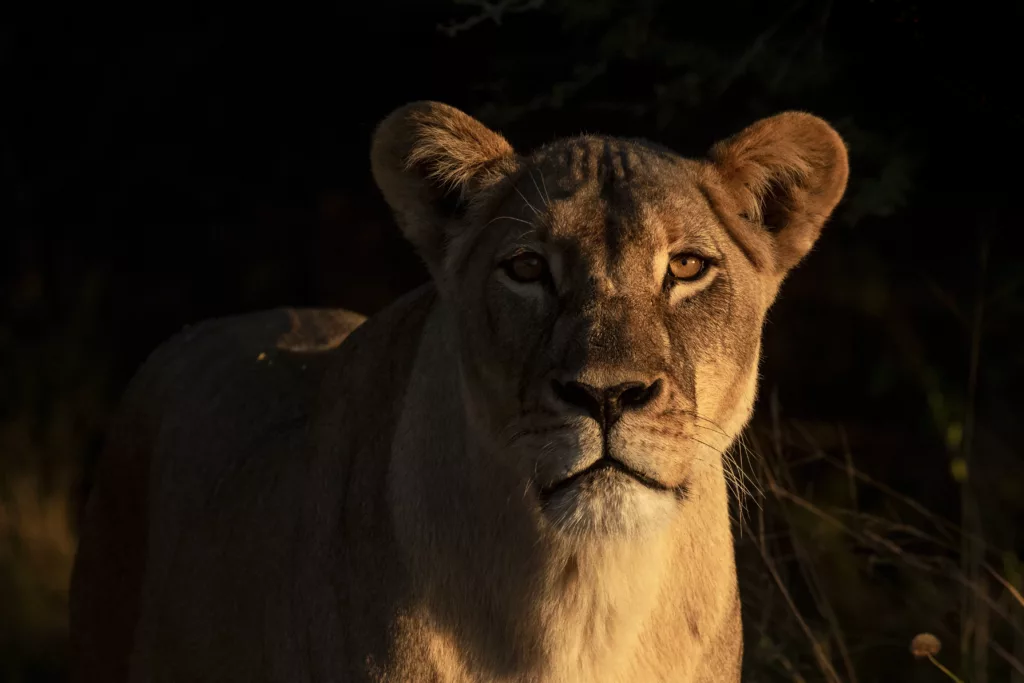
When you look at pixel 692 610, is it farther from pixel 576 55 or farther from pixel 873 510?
pixel 873 510

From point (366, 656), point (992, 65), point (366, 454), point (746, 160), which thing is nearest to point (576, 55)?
point (992, 65)

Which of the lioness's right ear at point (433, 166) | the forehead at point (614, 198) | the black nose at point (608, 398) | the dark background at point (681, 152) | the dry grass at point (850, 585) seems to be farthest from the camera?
the dry grass at point (850, 585)

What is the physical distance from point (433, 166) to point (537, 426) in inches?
29.7

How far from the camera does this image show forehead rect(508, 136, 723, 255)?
2.72 metres

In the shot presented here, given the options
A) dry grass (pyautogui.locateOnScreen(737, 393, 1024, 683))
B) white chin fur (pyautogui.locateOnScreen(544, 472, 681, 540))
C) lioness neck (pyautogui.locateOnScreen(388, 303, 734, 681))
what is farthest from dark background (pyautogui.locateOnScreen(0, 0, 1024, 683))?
white chin fur (pyautogui.locateOnScreen(544, 472, 681, 540))

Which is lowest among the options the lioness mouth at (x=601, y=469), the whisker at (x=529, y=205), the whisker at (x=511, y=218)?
the lioness mouth at (x=601, y=469)

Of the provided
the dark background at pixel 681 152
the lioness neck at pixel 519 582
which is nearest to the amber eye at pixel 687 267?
the lioness neck at pixel 519 582

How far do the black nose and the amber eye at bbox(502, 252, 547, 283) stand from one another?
32 cm

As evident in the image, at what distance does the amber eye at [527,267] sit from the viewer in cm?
276

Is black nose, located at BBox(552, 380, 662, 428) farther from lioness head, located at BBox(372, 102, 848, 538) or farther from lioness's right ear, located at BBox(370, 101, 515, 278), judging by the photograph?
lioness's right ear, located at BBox(370, 101, 515, 278)

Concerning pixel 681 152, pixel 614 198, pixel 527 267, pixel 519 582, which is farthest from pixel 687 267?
pixel 681 152

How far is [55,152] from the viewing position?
8.52m

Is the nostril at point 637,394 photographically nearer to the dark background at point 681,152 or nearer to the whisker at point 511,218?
the whisker at point 511,218

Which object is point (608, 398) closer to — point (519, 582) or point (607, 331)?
point (607, 331)
